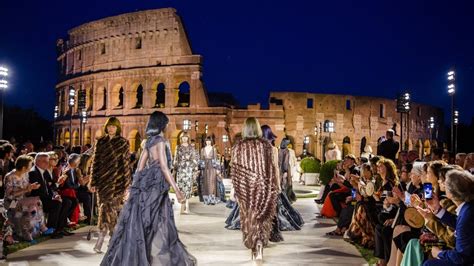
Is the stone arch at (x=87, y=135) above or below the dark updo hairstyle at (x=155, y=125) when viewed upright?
above

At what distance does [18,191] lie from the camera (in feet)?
28.0

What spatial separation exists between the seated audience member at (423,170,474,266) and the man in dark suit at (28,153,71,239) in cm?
691

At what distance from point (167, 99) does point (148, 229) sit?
38.1 m

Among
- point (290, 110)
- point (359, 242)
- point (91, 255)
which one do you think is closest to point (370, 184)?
point (359, 242)

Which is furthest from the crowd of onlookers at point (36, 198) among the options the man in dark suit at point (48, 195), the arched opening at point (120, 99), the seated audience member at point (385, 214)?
the arched opening at point (120, 99)

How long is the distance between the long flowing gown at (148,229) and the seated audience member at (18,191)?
128 inches

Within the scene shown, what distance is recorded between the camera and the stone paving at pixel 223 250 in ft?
24.1

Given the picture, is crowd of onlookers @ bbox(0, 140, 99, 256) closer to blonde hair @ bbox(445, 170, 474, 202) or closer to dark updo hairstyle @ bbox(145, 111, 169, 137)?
dark updo hairstyle @ bbox(145, 111, 169, 137)

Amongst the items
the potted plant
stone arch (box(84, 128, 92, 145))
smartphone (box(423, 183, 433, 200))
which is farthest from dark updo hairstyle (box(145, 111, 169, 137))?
stone arch (box(84, 128, 92, 145))

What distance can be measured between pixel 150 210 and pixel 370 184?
3720 millimetres

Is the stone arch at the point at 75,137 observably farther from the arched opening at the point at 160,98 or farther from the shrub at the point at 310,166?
the shrub at the point at 310,166

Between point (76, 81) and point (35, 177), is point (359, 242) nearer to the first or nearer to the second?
point (35, 177)

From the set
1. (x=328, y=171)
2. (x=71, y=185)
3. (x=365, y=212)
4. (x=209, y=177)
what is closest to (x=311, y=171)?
(x=328, y=171)

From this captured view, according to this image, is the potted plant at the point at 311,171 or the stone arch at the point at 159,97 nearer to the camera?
the potted plant at the point at 311,171
